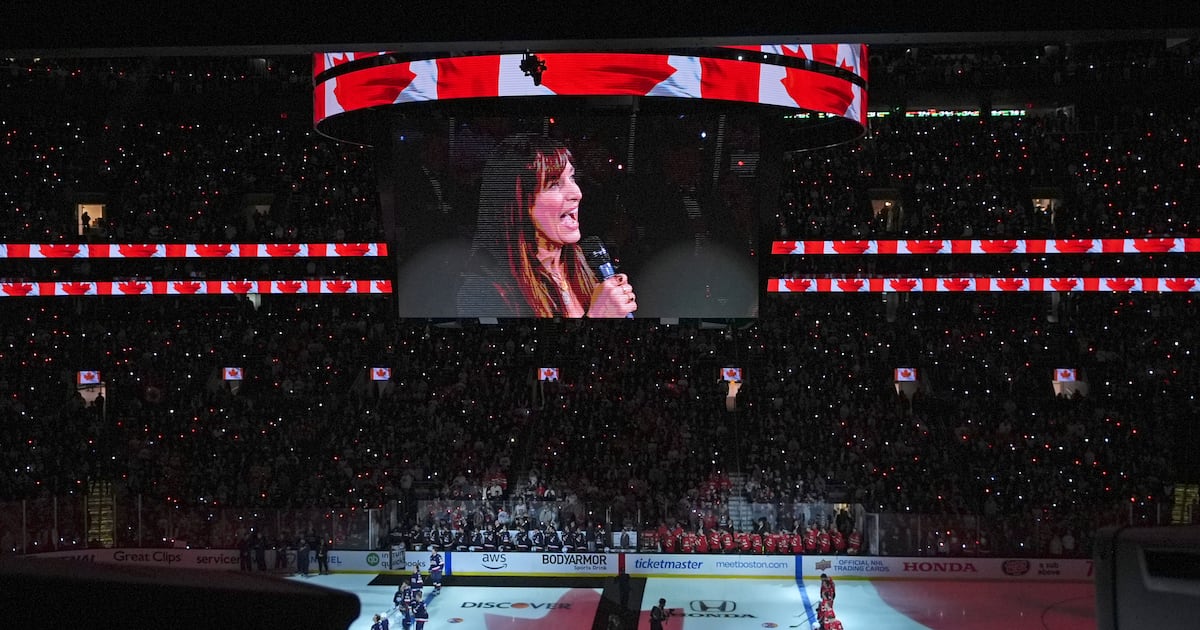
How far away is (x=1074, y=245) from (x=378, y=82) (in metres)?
17.4

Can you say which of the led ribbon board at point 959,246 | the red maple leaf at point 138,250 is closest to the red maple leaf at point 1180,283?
the led ribbon board at point 959,246

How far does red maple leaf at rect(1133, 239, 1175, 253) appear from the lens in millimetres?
26984

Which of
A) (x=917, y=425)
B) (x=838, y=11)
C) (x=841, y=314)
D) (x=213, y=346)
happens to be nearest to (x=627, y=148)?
(x=917, y=425)

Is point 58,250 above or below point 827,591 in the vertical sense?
above

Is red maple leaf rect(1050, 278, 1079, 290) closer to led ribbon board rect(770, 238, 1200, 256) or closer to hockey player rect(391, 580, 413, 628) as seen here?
led ribbon board rect(770, 238, 1200, 256)

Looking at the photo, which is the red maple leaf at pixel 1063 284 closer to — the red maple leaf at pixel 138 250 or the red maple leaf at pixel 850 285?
the red maple leaf at pixel 850 285

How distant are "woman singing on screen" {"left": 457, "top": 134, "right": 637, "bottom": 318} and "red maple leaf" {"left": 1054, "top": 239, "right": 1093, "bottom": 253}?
40.2 ft

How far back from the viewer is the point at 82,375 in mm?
28453

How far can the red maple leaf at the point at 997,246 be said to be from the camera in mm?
27734

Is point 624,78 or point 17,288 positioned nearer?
point 624,78

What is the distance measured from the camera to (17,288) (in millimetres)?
28797

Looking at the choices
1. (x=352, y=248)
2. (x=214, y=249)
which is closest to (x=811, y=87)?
(x=352, y=248)

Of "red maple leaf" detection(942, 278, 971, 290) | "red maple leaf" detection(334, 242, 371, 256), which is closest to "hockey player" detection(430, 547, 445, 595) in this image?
"red maple leaf" detection(334, 242, 371, 256)

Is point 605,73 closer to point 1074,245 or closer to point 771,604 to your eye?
point 771,604
